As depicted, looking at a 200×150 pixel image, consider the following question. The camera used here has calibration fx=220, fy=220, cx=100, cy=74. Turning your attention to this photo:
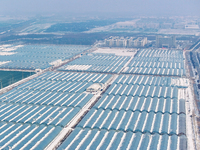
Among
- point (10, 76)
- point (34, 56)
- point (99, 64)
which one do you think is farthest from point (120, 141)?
point (34, 56)

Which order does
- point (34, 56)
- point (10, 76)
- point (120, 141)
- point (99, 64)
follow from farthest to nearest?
point (34, 56)
point (99, 64)
point (10, 76)
point (120, 141)

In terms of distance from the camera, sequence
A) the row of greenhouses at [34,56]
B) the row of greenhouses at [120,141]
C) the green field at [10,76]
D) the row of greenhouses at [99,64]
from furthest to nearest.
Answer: the row of greenhouses at [34,56] → the row of greenhouses at [99,64] → the green field at [10,76] → the row of greenhouses at [120,141]

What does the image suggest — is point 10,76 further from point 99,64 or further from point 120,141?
point 120,141

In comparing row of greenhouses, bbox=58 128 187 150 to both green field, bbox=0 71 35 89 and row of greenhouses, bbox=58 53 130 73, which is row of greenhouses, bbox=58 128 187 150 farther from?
row of greenhouses, bbox=58 53 130 73

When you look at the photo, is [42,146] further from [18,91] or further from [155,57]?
[155,57]

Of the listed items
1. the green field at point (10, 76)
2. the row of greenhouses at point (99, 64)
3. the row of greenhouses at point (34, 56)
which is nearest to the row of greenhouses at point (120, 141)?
A: the green field at point (10, 76)

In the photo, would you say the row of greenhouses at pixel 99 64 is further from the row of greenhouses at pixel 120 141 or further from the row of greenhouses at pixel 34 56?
the row of greenhouses at pixel 120 141

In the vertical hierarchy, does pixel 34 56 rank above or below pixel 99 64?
above

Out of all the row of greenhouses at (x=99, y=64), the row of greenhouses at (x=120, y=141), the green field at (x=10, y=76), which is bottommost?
the row of greenhouses at (x=120, y=141)

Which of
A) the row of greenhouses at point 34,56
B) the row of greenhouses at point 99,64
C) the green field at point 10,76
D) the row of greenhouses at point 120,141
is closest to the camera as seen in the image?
the row of greenhouses at point 120,141

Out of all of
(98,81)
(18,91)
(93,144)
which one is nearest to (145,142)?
(93,144)

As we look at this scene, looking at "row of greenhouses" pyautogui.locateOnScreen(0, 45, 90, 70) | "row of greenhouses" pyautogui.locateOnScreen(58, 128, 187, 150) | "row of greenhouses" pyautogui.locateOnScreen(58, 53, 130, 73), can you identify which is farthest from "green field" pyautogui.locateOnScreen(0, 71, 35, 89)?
"row of greenhouses" pyautogui.locateOnScreen(58, 128, 187, 150)
